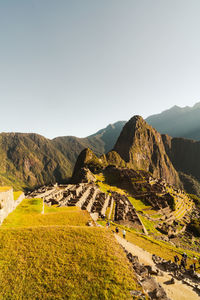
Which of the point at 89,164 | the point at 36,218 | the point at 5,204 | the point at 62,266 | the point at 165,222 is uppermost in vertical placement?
the point at 5,204

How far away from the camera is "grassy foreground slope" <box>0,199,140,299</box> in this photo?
28.5 ft

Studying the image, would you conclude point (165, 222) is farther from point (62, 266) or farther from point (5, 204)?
point (5, 204)

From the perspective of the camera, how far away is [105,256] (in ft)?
36.1

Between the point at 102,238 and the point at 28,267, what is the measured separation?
20.5 feet

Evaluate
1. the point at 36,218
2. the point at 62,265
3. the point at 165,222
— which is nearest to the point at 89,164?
the point at 165,222

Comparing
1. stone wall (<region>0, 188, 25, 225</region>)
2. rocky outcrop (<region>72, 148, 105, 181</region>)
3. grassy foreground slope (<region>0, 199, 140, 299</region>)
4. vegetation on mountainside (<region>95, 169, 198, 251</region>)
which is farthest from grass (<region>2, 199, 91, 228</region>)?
rocky outcrop (<region>72, 148, 105, 181</region>)

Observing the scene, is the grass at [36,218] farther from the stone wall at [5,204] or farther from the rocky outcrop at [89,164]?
the rocky outcrop at [89,164]

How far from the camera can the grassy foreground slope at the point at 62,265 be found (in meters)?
8.70

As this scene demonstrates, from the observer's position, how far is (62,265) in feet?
33.6

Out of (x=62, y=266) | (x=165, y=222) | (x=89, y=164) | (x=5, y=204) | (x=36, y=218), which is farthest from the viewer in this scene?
(x=89, y=164)

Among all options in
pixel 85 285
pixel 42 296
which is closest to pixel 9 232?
pixel 42 296

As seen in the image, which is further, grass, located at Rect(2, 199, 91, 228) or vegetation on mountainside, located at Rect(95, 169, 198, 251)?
vegetation on mountainside, located at Rect(95, 169, 198, 251)

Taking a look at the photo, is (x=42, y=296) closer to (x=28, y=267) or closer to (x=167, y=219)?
(x=28, y=267)

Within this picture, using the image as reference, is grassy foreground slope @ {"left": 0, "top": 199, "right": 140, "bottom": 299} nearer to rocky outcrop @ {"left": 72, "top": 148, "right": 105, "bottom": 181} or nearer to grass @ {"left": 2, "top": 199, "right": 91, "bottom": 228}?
grass @ {"left": 2, "top": 199, "right": 91, "bottom": 228}
